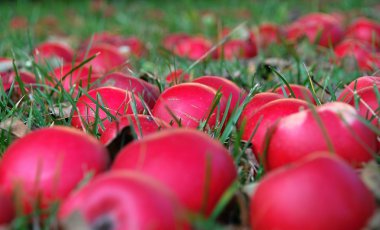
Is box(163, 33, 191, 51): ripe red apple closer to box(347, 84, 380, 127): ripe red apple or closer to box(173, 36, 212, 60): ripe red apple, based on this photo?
box(173, 36, 212, 60): ripe red apple

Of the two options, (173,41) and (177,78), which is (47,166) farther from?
(173,41)

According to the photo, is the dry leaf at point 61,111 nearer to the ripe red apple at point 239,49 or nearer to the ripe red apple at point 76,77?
the ripe red apple at point 76,77

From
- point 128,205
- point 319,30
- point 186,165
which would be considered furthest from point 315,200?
point 319,30

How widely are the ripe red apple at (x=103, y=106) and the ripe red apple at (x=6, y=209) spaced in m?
0.73

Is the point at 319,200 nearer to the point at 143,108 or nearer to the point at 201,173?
the point at 201,173

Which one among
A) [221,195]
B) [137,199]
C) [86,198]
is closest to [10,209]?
[86,198]

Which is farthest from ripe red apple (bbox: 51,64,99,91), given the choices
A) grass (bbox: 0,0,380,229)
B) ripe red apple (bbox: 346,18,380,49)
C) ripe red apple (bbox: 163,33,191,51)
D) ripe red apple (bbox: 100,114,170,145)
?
ripe red apple (bbox: 346,18,380,49)

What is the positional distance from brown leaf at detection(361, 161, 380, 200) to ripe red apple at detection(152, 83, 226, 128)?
2.03ft

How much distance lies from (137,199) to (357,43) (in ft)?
8.94

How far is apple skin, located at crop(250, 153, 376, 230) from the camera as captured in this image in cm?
135

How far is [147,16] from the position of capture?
686cm

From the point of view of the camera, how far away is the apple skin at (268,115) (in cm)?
187

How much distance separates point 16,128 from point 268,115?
80cm

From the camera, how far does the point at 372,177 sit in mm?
1587
